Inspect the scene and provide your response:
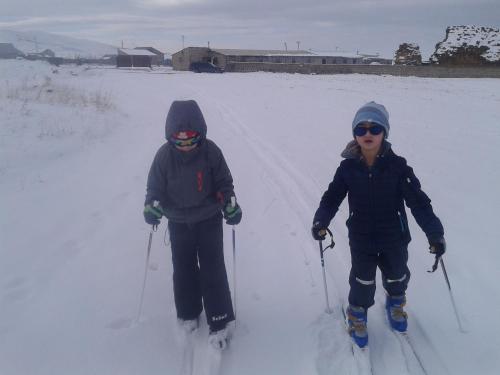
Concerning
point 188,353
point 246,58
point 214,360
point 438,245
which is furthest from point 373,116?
point 246,58

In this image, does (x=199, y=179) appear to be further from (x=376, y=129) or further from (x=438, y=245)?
(x=438, y=245)

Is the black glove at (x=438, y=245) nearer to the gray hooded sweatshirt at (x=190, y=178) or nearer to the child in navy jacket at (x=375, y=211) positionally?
the child in navy jacket at (x=375, y=211)

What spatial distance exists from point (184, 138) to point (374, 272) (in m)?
1.86

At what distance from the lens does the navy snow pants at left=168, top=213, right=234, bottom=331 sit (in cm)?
337

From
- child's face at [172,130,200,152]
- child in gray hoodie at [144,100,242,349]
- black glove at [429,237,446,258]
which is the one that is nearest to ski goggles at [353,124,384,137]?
black glove at [429,237,446,258]

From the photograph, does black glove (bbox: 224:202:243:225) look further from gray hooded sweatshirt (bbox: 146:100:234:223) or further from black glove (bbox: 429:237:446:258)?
black glove (bbox: 429:237:446:258)

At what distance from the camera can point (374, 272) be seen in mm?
3289

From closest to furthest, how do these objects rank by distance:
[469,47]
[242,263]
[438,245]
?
1. [438,245]
2. [242,263]
3. [469,47]

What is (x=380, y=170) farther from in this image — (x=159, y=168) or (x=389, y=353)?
(x=159, y=168)

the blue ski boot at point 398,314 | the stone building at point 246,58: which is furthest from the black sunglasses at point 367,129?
the stone building at point 246,58

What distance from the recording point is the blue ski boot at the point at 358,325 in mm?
3279

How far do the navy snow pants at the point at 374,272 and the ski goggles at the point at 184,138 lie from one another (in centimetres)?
158

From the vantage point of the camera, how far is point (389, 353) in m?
3.24

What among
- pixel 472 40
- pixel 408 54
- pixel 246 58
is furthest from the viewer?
pixel 246 58
